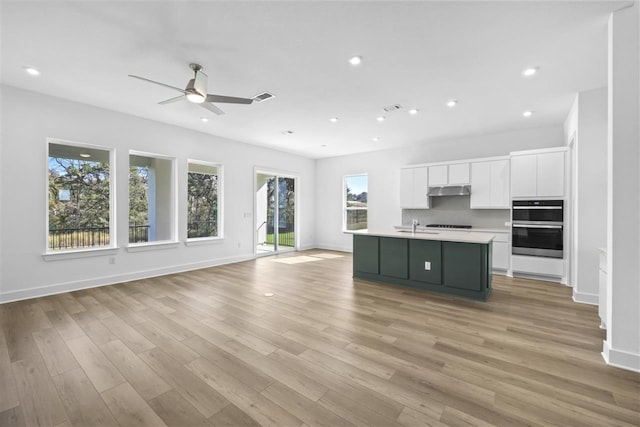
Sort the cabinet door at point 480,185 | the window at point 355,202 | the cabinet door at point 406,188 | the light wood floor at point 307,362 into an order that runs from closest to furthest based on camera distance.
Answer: the light wood floor at point 307,362 < the cabinet door at point 480,185 < the cabinet door at point 406,188 < the window at point 355,202

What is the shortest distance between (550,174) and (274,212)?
20.4ft

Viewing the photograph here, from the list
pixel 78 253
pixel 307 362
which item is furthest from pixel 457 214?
pixel 78 253

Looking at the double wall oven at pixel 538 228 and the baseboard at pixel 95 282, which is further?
the double wall oven at pixel 538 228

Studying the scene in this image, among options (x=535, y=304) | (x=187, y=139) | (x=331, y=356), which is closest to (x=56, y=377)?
(x=331, y=356)

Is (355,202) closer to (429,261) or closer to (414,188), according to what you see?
(414,188)

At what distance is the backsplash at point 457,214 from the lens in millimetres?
5793

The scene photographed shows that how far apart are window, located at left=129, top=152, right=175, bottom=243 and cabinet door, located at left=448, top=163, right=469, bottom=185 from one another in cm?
592

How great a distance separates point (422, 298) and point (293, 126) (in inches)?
151

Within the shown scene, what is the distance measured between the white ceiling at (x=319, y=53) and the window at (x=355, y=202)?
11.2 ft

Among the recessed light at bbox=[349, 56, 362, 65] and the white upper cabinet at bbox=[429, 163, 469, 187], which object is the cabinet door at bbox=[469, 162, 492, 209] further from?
the recessed light at bbox=[349, 56, 362, 65]

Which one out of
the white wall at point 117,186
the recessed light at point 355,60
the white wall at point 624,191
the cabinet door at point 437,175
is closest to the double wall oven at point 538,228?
the cabinet door at point 437,175

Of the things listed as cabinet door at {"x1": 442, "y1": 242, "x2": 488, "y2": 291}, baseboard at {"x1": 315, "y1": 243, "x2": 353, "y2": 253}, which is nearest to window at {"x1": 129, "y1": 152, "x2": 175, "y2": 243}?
baseboard at {"x1": 315, "y1": 243, "x2": 353, "y2": 253}

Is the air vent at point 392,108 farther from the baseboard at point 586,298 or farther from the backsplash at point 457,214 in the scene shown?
the baseboard at point 586,298

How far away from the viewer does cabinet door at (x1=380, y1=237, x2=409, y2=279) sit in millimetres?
4418
